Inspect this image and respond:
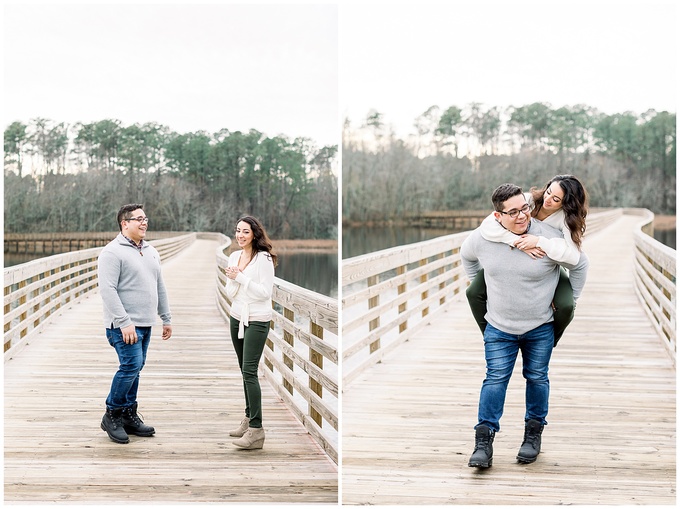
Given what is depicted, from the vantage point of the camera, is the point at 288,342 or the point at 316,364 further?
the point at 288,342

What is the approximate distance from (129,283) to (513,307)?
A: 1.43m

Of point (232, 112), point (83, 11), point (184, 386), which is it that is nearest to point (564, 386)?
point (184, 386)

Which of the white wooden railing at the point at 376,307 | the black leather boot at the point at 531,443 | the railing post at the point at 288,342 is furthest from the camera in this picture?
the white wooden railing at the point at 376,307

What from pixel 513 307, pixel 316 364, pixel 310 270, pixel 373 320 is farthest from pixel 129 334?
pixel 373 320

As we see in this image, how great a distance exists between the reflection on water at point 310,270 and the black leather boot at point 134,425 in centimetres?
93

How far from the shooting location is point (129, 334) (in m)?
2.94

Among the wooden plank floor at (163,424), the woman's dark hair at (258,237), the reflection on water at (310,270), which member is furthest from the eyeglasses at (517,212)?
the reflection on water at (310,270)

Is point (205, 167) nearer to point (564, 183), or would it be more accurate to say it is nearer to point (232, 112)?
point (232, 112)

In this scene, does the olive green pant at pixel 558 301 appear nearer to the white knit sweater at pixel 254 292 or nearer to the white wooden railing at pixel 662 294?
the white knit sweater at pixel 254 292

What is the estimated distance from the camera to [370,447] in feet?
9.87

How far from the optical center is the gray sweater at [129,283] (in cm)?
295

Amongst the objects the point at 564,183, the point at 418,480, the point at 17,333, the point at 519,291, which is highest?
the point at 564,183

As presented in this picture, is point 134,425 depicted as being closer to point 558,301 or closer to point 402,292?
point 558,301

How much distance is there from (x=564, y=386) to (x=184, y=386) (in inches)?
69.9
